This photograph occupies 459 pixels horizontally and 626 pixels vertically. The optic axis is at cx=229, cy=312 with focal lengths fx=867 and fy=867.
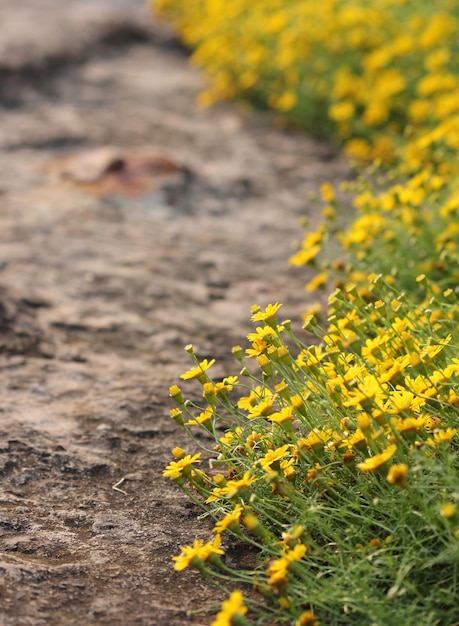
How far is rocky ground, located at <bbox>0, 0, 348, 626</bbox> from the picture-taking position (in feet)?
6.91

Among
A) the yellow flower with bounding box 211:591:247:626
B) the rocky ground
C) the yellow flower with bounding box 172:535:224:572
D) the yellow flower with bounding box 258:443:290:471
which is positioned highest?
the rocky ground

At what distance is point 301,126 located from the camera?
19.4 ft

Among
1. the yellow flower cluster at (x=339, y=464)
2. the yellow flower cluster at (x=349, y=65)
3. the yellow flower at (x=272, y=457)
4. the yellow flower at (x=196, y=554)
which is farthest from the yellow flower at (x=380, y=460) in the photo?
the yellow flower cluster at (x=349, y=65)

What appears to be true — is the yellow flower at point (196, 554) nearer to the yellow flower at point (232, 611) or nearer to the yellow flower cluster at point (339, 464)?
the yellow flower cluster at point (339, 464)

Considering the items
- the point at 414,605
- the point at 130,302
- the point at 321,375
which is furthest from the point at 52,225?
the point at 414,605

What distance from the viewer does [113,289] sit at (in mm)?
3715

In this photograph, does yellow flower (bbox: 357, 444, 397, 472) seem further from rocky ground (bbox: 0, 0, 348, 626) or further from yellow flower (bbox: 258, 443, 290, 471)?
rocky ground (bbox: 0, 0, 348, 626)

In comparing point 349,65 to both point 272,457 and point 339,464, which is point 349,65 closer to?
point 339,464

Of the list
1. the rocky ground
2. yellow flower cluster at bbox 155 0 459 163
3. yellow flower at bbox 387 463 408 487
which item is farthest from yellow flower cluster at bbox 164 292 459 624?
yellow flower cluster at bbox 155 0 459 163

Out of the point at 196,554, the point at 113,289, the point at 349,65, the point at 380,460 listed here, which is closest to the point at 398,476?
the point at 380,460

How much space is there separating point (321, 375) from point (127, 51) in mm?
6214

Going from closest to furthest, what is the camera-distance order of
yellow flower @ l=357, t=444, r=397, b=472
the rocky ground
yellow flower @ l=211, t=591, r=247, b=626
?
yellow flower @ l=211, t=591, r=247, b=626
yellow flower @ l=357, t=444, r=397, b=472
the rocky ground

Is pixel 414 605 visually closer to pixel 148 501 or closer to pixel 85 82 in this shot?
pixel 148 501

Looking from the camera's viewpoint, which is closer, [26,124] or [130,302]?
[130,302]
